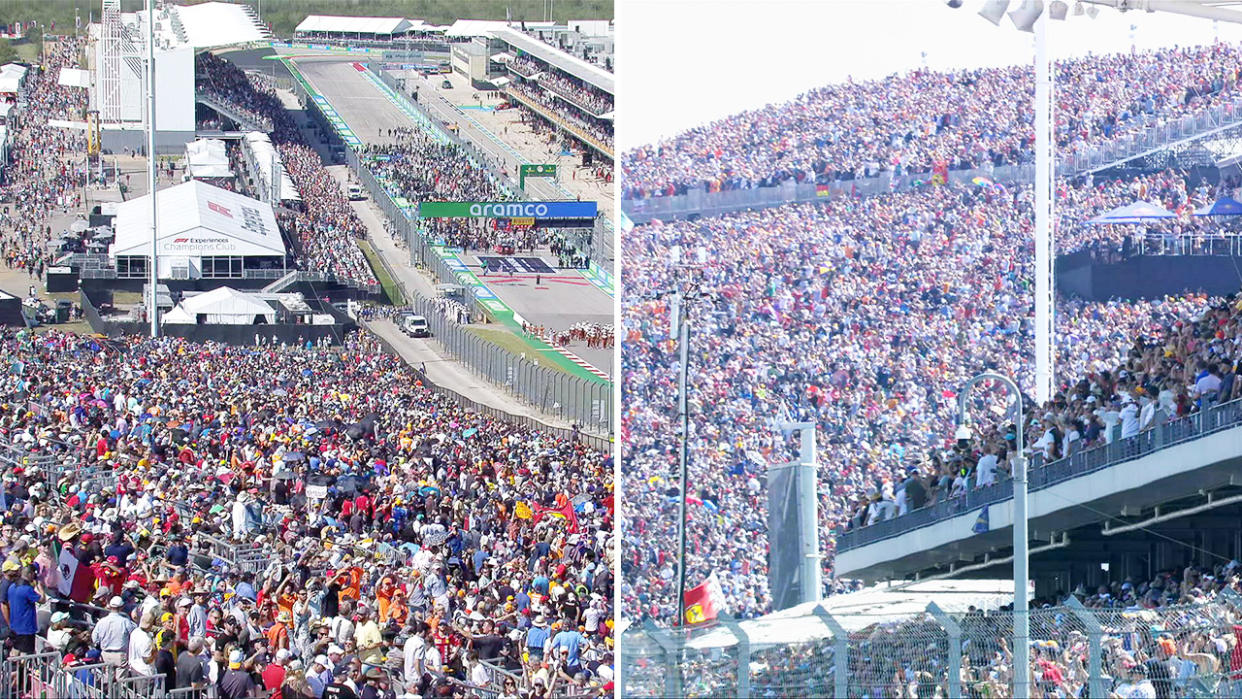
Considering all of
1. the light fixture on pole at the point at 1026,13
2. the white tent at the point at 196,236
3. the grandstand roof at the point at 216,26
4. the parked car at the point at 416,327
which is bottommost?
the parked car at the point at 416,327

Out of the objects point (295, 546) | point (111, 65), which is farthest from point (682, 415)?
point (111, 65)

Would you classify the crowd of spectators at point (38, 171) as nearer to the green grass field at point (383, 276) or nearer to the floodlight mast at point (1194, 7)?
the green grass field at point (383, 276)

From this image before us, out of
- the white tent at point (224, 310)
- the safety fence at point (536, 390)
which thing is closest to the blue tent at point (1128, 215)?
the safety fence at point (536, 390)

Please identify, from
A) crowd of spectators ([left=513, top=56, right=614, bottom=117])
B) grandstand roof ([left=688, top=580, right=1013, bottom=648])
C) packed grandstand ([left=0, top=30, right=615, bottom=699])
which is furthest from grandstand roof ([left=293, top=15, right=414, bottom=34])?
grandstand roof ([left=688, top=580, right=1013, bottom=648])

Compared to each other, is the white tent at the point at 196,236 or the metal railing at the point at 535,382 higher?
the white tent at the point at 196,236

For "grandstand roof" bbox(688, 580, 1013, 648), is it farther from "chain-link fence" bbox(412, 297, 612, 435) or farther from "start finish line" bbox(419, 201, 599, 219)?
"start finish line" bbox(419, 201, 599, 219)

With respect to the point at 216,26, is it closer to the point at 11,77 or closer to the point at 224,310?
the point at 11,77
